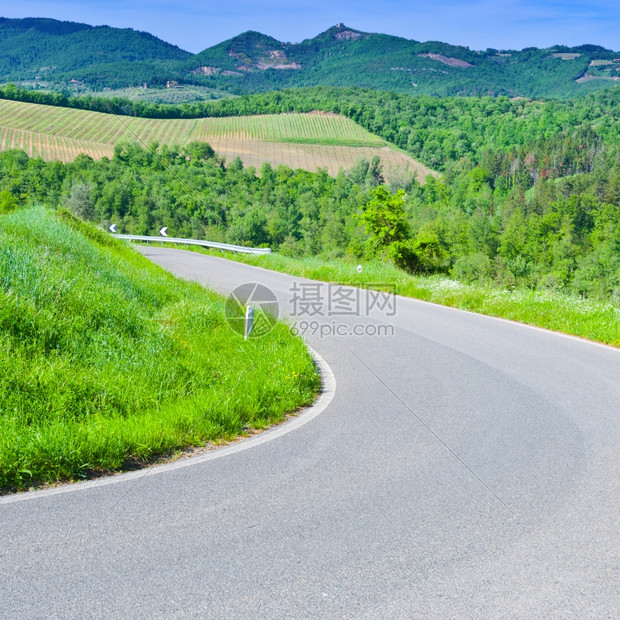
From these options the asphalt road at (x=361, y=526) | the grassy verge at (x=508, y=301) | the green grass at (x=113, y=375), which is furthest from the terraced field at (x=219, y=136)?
the asphalt road at (x=361, y=526)

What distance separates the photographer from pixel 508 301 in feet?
45.6

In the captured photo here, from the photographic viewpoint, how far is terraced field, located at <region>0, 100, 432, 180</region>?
97.2 m

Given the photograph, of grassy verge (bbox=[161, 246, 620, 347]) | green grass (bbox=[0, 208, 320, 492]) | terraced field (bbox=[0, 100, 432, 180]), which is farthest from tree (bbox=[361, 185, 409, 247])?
terraced field (bbox=[0, 100, 432, 180])

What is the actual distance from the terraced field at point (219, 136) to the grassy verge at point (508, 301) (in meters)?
82.6

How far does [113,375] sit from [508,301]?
9.91 meters

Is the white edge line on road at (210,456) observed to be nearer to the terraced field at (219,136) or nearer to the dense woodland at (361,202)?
the dense woodland at (361,202)

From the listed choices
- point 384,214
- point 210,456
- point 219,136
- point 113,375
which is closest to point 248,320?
point 113,375

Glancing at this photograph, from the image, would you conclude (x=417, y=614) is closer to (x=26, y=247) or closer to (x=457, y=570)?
(x=457, y=570)

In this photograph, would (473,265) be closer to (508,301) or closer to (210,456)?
(508,301)

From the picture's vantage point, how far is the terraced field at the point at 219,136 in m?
97.2

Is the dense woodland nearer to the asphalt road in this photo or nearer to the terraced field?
the terraced field

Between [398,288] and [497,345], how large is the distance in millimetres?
7847

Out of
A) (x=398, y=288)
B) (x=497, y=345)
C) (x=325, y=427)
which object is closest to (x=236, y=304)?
(x=497, y=345)

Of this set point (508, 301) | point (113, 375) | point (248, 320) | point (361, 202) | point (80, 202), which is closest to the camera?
point (113, 375)
